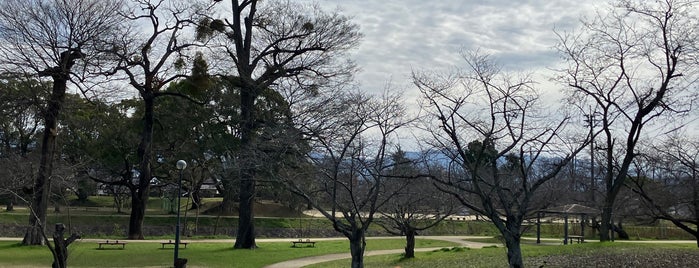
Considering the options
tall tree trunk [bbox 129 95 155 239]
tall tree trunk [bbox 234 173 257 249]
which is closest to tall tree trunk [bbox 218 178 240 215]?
tall tree trunk [bbox 129 95 155 239]

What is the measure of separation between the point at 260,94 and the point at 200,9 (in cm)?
485

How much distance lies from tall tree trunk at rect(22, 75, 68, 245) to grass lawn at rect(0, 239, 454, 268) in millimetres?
878

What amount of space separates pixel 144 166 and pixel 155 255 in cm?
986

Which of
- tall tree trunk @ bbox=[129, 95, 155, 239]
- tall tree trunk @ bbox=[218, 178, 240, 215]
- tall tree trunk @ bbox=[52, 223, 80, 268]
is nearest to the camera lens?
tall tree trunk @ bbox=[52, 223, 80, 268]

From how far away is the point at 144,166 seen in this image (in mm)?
33719

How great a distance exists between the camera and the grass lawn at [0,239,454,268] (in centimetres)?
2206

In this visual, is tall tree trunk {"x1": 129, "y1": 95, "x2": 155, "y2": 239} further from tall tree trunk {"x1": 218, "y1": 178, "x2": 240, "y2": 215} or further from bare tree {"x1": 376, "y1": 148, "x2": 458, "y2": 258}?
bare tree {"x1": 376, "y1": 148, "x2": 458, "y2": 258}

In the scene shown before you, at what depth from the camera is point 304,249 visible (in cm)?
2920

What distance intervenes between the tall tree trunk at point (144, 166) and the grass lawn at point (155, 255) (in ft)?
14.8

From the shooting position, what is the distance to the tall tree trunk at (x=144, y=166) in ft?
106

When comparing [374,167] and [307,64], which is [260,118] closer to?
[307,64]

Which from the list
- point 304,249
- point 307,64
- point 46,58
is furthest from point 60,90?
point 304,249

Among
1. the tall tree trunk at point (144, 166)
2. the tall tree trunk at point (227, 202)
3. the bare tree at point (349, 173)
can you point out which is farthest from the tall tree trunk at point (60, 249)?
the tall tree trunk at point (227, 202)

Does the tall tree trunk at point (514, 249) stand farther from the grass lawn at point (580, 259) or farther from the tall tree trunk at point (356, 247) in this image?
the tall tree trunk at point (356, 247)
